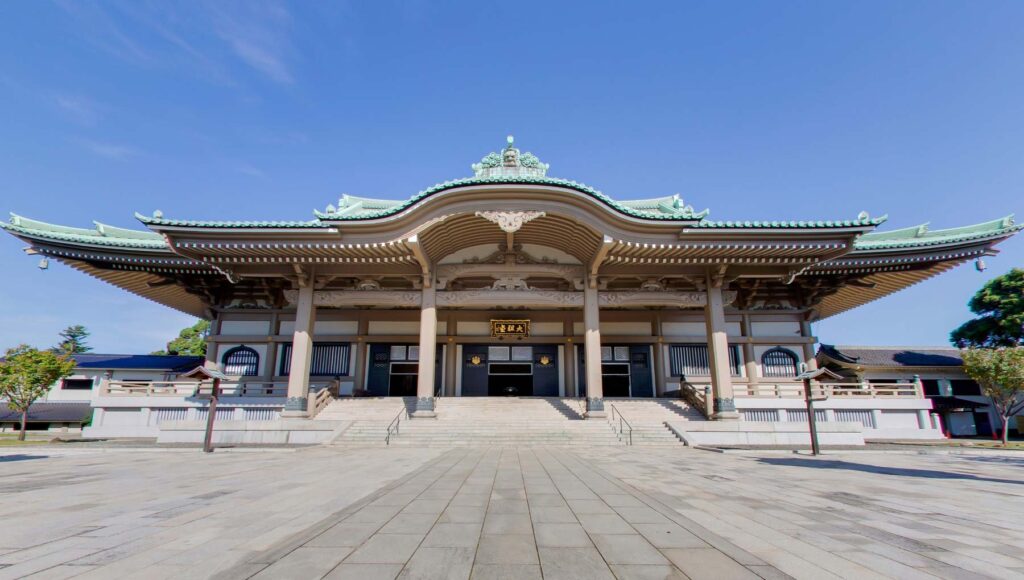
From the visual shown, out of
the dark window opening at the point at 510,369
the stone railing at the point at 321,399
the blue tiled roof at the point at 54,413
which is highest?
the dark window opening at the point at 510,369

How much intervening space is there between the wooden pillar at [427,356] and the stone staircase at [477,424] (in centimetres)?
55

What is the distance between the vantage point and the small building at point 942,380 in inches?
899

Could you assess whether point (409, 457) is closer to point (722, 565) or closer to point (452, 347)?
point (722, 565)

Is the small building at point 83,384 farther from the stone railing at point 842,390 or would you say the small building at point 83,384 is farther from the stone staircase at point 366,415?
the stone railing at point 842,390

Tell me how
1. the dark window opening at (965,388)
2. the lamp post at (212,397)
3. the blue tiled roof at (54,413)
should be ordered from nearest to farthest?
1. the lamp post at (212,397)
2. the blue tiled roof at (54,413)
3. the dark window opening at (965,388)

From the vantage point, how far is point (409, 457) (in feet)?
30.1

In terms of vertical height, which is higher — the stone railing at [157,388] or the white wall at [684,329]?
the white wall at [684,329]

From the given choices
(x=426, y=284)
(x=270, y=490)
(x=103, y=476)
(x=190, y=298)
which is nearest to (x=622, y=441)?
(x=426, y=284)

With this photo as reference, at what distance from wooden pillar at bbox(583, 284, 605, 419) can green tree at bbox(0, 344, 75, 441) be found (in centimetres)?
2115

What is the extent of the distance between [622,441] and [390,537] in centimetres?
1038

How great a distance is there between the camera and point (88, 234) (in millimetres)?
15227

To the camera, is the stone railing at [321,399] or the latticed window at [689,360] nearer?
the stone railing at [321,399]

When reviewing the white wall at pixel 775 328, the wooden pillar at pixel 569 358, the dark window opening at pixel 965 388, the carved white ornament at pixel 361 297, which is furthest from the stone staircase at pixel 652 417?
the dark window opening at pixel 965 388

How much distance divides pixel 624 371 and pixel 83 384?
100 feet
